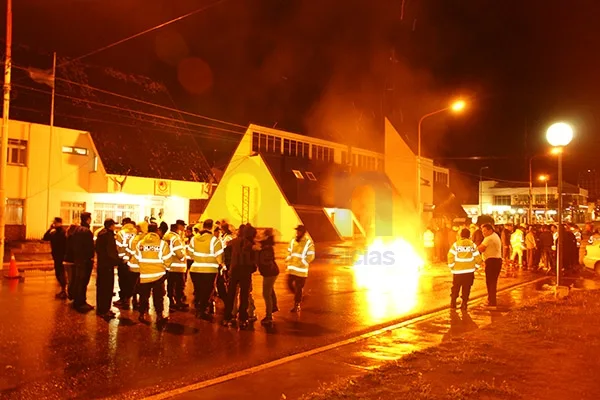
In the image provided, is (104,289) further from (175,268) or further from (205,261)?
(205,261)

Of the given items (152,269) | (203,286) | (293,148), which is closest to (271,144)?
(293,148)

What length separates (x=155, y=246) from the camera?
952 centimetres

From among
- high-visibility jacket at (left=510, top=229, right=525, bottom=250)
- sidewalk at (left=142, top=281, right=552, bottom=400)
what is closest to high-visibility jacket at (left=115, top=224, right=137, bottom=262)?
sidewalk at (left=142, top=281, right=552, bottom=400)

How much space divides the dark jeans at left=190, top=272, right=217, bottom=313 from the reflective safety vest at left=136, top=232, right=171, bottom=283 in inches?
22.5

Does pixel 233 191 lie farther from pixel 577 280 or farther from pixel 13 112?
pixel 577 280

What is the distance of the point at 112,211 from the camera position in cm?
3055

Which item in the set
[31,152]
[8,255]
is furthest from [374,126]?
[8,255]

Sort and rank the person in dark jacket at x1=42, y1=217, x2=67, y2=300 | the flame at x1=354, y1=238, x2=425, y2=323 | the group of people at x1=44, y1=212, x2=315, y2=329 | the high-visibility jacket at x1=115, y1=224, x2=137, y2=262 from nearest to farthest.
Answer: the group of people at x1=44, y1=212, x2=315, y2=329
the high-visibility jacket at x1=115, y1=224, x2=137, y2=262
the flame at x1=354, y1=238, x2=425, y2=323
the person in dark jacket at x1=42, y1=217, x2=67, y2=300

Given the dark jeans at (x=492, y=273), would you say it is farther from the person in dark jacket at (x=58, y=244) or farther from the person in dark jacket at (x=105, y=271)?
the person in dark jacket at (x=58, y=244)

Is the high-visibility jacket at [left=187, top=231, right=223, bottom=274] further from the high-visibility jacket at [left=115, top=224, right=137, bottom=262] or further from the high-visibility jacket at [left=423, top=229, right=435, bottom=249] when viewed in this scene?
the high-visibility jacket at [left=423, top=229, right=435, bottom=249]

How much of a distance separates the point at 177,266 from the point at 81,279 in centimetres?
193

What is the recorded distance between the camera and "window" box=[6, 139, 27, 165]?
84.7 feet

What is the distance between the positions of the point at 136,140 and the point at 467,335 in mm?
25827

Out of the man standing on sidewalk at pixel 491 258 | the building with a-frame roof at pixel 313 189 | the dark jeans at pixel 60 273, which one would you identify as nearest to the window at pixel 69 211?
the building with a-frame roof at pixel 313 189
